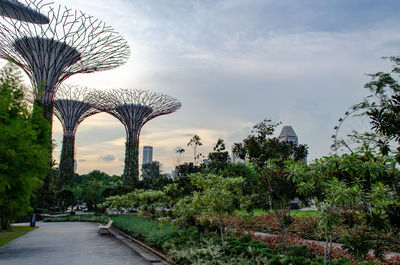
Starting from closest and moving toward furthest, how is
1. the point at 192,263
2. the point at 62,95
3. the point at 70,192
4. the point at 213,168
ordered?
the point at 192,263
the point at 213,168
the point at 70,192
the point at 62,95

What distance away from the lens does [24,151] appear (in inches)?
432

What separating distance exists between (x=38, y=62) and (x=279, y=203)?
21192mm

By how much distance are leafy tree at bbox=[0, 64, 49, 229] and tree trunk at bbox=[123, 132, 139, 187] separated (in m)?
17.7

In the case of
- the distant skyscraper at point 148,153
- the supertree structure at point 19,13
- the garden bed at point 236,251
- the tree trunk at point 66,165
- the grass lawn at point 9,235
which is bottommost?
the grass lawn at point 9,235

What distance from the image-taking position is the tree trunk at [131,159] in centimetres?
3335

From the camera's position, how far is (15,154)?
1016cm

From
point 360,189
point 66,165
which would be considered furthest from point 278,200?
point 66,165

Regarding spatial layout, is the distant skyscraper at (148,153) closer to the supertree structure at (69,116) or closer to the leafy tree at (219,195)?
the supertree structure at (69,116)

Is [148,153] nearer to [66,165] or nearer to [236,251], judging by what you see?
[66,165]

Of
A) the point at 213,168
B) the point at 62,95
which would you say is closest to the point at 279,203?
the point at 213,168

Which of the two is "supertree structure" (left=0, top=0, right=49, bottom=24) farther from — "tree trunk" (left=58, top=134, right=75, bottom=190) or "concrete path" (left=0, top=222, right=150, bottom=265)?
"tree trunk" (left=58, top=134, right=75, bottom=190)

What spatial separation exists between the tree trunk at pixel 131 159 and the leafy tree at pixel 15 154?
1774 cm

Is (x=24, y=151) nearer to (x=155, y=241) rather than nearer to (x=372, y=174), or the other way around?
(x=155, y=241)

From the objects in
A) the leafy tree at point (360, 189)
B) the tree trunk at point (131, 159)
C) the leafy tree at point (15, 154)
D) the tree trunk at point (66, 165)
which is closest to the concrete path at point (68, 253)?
the leafy tree at point (15, 154)
